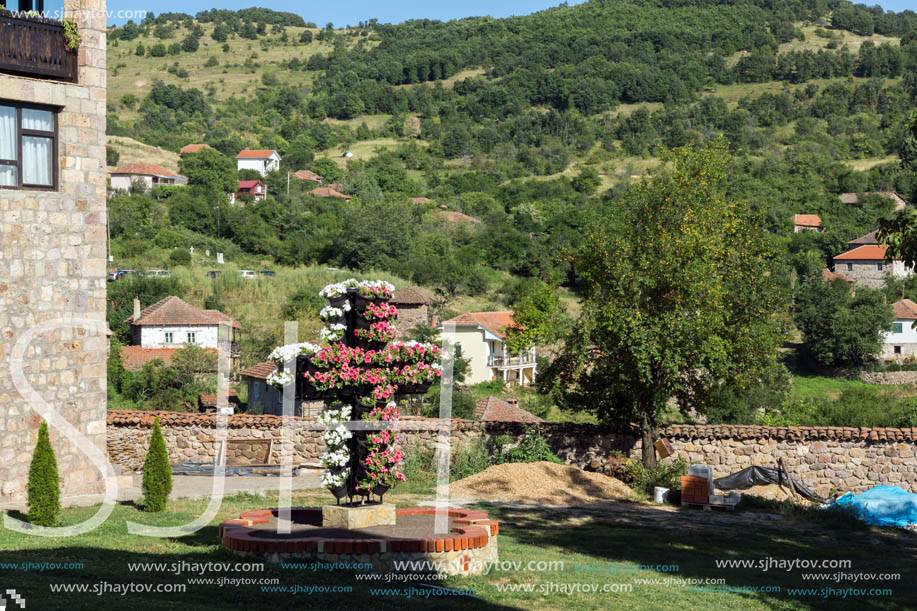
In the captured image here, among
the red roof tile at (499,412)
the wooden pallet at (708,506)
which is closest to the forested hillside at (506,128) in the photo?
the wooden pallet at (708,506)

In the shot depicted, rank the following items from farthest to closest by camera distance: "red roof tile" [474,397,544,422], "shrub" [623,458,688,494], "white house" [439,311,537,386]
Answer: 1. "white house" [439,311,537,386]
2. "red roof tile" [474,397,544,422]
3. "shrub" [623,458,688,494]

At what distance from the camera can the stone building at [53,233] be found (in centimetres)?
1420

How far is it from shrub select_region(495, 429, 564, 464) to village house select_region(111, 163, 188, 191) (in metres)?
67.0

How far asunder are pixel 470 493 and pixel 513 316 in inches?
1539

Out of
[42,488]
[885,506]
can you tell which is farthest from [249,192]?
[42,488]

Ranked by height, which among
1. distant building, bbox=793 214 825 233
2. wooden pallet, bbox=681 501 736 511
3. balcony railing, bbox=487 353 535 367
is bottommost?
wooden pallet, bbox=681 501 736 511

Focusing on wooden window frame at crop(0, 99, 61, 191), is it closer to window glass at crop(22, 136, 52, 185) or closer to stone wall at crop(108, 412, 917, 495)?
window glass at crop(22, 136, 52, 185)

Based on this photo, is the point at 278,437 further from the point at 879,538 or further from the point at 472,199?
the point at 472,199

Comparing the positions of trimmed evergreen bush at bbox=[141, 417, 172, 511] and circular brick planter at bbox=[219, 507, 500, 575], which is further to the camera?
trimmed evergreen bush at bbox=[141, 417, 172, 511]

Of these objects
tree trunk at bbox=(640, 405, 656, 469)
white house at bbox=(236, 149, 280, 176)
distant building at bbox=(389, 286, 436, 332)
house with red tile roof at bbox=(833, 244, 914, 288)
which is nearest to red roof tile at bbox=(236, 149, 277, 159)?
white house at bbox=(236, 149, 280, 176)

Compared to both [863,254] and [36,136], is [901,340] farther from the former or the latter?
[36,136]

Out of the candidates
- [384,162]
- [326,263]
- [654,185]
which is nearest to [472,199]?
[384,162]

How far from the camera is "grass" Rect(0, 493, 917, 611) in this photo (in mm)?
8547

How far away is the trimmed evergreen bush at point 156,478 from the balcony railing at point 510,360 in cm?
4231
